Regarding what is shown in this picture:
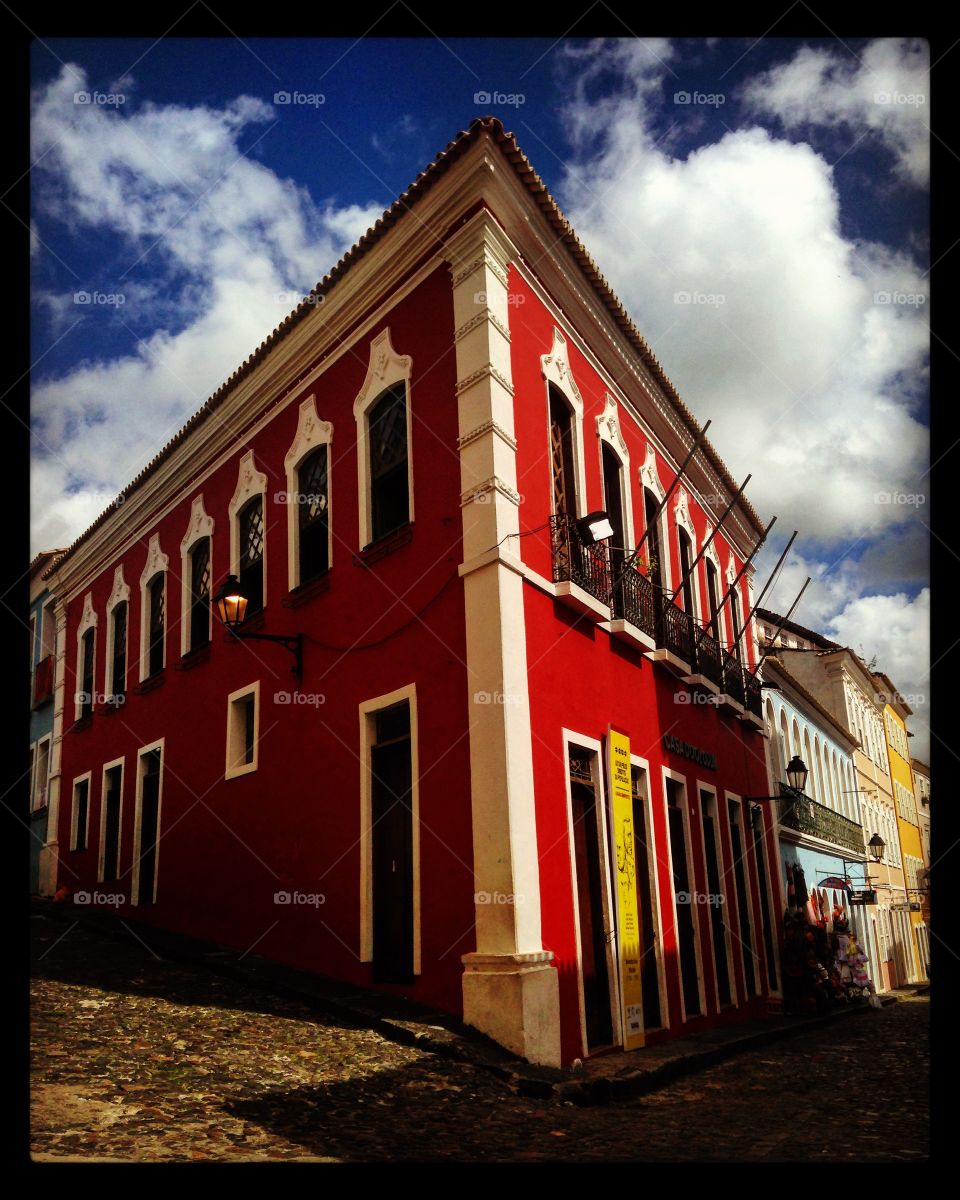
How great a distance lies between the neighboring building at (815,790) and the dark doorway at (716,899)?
3.57 m

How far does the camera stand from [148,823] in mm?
14336

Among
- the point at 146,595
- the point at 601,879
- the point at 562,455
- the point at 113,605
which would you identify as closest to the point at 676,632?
the point at 562,455

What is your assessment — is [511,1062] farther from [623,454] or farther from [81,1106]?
[623,454]

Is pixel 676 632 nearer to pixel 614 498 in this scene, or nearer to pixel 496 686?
pixel 614 498

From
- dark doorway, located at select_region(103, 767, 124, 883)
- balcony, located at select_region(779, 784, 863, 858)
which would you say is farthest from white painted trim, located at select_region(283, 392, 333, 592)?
balcony, located at select_region(779, 784, 863, 858)

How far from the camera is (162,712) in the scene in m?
14.1

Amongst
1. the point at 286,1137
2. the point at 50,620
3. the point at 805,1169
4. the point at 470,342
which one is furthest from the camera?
the point at 50,620

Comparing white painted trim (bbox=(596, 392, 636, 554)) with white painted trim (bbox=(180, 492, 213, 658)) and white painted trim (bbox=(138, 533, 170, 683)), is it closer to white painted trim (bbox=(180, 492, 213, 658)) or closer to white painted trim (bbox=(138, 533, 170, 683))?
white painted trim (bbox=(180, 492, 213, 658))

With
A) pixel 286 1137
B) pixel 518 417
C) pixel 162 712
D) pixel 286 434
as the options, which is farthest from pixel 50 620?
pixel 286 1137

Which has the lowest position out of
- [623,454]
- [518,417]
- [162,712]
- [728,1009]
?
[728,1009]

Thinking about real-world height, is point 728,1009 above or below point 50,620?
below

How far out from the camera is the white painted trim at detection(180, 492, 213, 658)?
1373cm

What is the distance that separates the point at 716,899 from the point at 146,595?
9.01 m

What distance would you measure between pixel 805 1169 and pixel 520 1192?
1.03 metres
